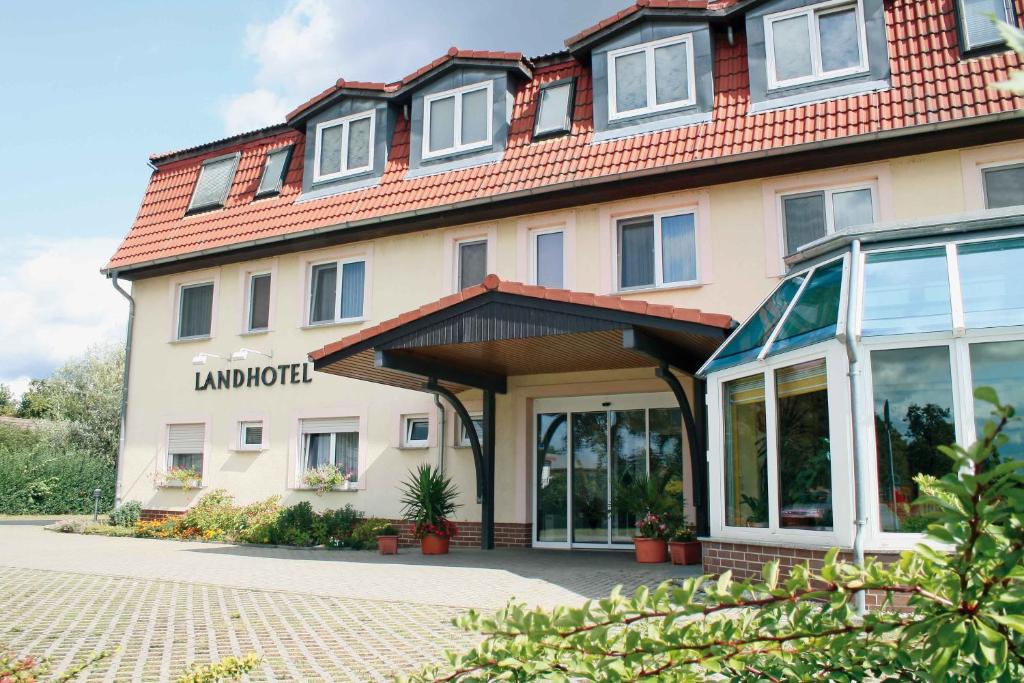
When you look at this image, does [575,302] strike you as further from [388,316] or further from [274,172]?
[274,172]

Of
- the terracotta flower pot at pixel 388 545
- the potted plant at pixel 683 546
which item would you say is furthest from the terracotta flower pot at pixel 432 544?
the potted plant at pixel 683 546

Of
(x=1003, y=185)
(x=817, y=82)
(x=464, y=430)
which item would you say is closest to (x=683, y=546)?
(x=464, y=430)

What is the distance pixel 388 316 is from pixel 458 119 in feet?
12.3

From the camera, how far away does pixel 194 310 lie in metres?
19.0

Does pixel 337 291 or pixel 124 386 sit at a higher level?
pixel 337 291

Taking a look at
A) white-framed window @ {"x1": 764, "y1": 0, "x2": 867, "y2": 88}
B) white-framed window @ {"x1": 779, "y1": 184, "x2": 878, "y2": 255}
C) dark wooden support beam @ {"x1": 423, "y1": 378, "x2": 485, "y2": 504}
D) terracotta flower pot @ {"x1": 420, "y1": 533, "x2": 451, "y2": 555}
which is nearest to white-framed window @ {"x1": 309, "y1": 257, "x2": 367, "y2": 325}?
dark wooden support beam @ {"x1": 423, "y1": 378, "x2": 485, "y2": 504}

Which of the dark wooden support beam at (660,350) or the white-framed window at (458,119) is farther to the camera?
the white-framed window at (458,119)

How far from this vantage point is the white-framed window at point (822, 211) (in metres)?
12.4

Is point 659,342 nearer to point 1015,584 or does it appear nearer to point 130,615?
point 130,615

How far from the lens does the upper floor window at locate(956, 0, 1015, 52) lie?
11.9 metres

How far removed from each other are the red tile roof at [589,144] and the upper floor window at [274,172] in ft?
0.60

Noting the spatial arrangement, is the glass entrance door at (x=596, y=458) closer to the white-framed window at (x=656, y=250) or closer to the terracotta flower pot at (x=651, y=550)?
the terracotta flower pot at (x=651, y=550)

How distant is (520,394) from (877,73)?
23.7ft

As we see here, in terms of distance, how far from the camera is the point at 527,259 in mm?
14828
